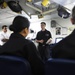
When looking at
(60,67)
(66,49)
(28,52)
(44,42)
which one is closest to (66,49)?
(66,49)

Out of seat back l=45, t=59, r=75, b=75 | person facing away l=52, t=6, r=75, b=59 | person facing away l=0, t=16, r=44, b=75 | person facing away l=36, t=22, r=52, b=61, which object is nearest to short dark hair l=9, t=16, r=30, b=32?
person facing away l=0, t=16, r=44, b=75

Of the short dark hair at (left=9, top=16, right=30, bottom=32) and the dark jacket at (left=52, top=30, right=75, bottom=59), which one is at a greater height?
the short dark hair at (left=9, top=16, right=30, bottom=32)

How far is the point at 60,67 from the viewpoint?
1.19 meters

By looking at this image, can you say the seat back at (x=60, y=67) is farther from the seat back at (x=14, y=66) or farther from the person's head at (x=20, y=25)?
the person's head at (x=20, y=25)

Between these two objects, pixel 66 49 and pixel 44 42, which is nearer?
pixel 66 49

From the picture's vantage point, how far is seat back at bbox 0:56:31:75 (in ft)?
4.48

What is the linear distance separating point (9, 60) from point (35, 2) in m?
4.48

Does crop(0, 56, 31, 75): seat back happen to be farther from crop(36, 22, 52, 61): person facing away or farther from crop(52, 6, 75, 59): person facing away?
crop(36, 22, 52, 61): person facing away

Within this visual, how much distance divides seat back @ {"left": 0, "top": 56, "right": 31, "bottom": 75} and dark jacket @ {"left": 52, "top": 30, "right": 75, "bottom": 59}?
0.25m

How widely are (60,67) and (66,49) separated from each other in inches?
8.2

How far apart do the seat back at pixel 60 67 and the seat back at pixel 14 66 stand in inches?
8.1

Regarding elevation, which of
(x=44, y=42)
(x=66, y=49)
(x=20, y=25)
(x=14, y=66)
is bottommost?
(x=44, y=42)

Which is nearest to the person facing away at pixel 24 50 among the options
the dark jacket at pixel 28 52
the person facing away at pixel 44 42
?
the dark jacket at pixel 28 52

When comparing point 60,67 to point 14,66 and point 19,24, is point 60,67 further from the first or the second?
point 19,24
